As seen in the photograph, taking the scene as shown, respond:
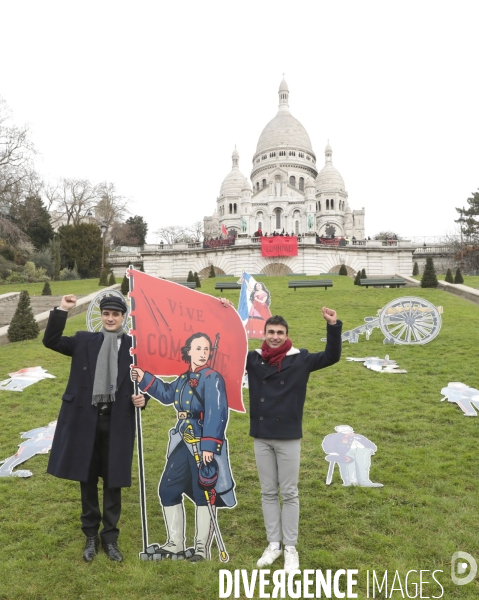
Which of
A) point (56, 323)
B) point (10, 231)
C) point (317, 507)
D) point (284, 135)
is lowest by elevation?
point (317, 507)

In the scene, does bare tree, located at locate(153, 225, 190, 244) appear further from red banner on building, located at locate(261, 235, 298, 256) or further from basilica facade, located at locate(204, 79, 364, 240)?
red banner on building, located at locate(261, 235, 298, 256)

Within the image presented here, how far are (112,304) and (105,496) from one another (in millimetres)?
1659

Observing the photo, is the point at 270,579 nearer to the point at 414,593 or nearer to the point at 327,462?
the point at 414,593

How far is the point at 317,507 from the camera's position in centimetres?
462

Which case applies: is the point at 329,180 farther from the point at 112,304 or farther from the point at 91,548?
the point at 91,548

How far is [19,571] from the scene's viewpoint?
11.9ft

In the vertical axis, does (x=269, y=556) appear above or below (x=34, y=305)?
below

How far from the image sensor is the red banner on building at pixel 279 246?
37.1 meters

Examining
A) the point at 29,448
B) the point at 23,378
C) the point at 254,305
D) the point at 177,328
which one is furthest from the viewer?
the point at 254,305

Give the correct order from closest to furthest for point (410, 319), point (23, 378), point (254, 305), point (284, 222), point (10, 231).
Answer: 1. point (23, 378)
2. point (254, 305)
3. point (410, 319)
4. point (10, 231)
5. point (284, 222)

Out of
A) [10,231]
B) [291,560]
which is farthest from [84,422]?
[10,231]

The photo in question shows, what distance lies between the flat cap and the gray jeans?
164 cm

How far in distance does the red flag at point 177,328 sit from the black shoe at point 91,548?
1.52 m

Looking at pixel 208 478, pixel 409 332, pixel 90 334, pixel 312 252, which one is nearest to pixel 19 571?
pixel 208 478
